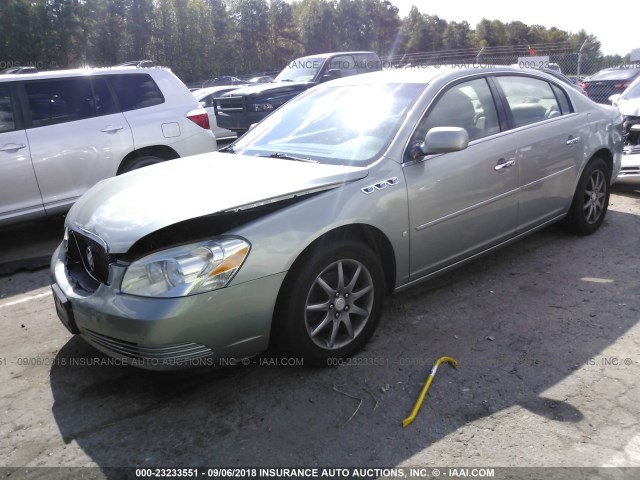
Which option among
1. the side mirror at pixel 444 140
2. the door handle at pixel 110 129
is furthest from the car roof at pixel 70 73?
the side mirror at pixel 444 140

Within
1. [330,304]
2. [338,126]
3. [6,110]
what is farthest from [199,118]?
[330,304]

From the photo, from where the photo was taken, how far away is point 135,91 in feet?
21.4

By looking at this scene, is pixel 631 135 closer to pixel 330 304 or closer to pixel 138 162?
pixel 330 304

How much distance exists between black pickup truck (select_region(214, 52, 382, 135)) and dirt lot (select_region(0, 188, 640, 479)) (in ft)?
23.3

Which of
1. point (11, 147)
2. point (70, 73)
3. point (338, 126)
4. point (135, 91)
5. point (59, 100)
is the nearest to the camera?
point (338, 126)

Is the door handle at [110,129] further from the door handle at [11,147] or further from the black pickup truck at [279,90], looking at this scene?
the black pickup truck at [279,90]

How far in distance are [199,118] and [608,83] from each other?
41.6 ft

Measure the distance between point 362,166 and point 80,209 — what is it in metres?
1.77

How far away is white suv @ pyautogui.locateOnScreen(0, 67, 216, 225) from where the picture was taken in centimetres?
563

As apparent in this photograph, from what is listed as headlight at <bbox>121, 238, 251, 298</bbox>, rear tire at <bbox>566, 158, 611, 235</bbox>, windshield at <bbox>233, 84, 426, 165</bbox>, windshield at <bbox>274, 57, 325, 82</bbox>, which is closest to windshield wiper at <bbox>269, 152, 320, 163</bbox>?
windshield at <bbox>233, 84, 426, 165</bbox>

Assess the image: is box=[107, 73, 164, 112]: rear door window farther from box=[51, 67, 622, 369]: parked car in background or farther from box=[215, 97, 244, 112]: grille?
box=[215, 97, 244, 112]: grille

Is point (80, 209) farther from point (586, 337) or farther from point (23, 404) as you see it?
point (586, 337)

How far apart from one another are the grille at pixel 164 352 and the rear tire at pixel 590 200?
3816 mm

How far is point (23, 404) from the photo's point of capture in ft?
9.92
